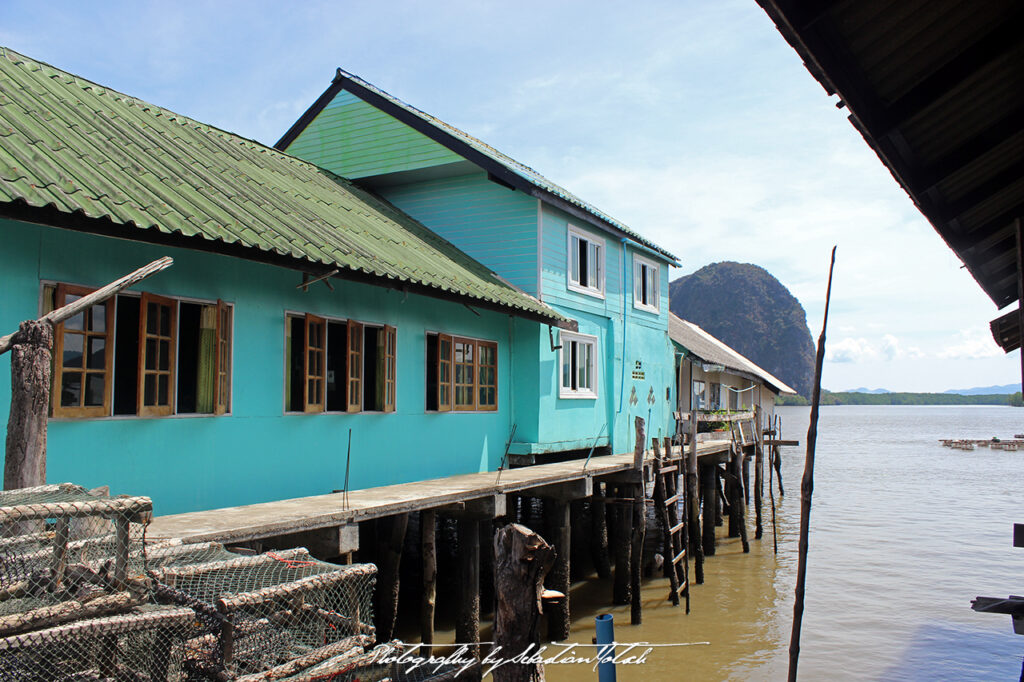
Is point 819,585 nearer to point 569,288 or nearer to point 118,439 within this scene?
point 569,288

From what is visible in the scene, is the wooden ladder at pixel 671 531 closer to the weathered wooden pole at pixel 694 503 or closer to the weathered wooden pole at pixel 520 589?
the weathered wooden pole at pixel 694 503

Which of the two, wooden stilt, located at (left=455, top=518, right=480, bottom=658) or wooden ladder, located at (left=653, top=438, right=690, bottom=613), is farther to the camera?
wooden ladder, located at (left=653, top=438, right=690, bottom=613)

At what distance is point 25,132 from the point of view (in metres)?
8.05

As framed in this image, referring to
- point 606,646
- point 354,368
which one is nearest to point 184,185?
point 354,368

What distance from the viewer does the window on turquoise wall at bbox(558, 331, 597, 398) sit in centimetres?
1573

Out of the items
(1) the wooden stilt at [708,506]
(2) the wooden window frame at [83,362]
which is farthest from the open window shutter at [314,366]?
(1) the wooden stilt at [708,506]

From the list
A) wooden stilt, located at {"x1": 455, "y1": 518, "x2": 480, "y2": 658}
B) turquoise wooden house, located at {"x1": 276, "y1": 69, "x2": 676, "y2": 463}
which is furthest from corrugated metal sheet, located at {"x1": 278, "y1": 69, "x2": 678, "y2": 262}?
wooden stilt, located at {"x1": 455, "y1": 518, "x2": 480, "y2": 658}

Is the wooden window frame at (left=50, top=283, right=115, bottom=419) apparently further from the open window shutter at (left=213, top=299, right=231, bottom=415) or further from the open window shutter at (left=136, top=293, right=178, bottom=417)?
the open window shutter at (left=213, top=299, right=231, bottom=415)

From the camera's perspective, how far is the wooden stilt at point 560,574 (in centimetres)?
1112

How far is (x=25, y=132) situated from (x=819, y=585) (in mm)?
15213

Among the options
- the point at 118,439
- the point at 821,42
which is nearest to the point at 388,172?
the point at 118,439

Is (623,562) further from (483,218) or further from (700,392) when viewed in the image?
(700,392)

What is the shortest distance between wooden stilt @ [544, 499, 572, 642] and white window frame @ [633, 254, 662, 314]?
325 inches

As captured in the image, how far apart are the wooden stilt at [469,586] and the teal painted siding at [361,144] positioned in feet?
27.3
